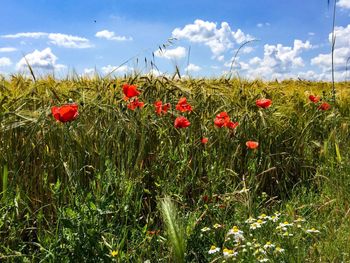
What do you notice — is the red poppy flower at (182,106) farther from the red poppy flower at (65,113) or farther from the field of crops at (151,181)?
the red poppy flower at (65,113)

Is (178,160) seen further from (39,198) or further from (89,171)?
(39,198)

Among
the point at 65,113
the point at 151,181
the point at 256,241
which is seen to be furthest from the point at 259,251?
the point at 65,113

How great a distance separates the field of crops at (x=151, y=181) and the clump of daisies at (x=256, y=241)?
0.01 metres

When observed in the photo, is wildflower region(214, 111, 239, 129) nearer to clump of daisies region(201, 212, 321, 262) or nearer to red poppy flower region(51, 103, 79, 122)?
clump of daisies region(201, 212, 321, 262)

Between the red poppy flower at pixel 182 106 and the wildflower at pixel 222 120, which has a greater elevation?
the red poppy flower at pixel 182 106

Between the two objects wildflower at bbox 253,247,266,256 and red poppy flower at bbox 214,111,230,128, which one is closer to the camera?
wildflower at bbox 253,247,266,256

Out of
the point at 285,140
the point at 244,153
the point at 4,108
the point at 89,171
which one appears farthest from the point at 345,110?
the point at 4,108

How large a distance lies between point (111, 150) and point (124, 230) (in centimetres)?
84

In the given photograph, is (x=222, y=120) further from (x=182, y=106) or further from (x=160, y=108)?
(x=160, y=108)

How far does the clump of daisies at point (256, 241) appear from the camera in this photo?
103 inches

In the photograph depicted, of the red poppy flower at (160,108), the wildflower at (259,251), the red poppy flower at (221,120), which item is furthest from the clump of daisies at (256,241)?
the red poppy flower at (160,108)

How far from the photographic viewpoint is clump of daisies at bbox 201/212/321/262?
2613mm

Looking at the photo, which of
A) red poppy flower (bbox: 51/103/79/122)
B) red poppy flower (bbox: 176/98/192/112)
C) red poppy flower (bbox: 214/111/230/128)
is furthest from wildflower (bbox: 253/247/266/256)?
red poppy flower (bbox: 176/98/192/112)

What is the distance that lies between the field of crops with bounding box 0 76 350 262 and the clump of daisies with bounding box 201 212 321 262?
0.01 metres
